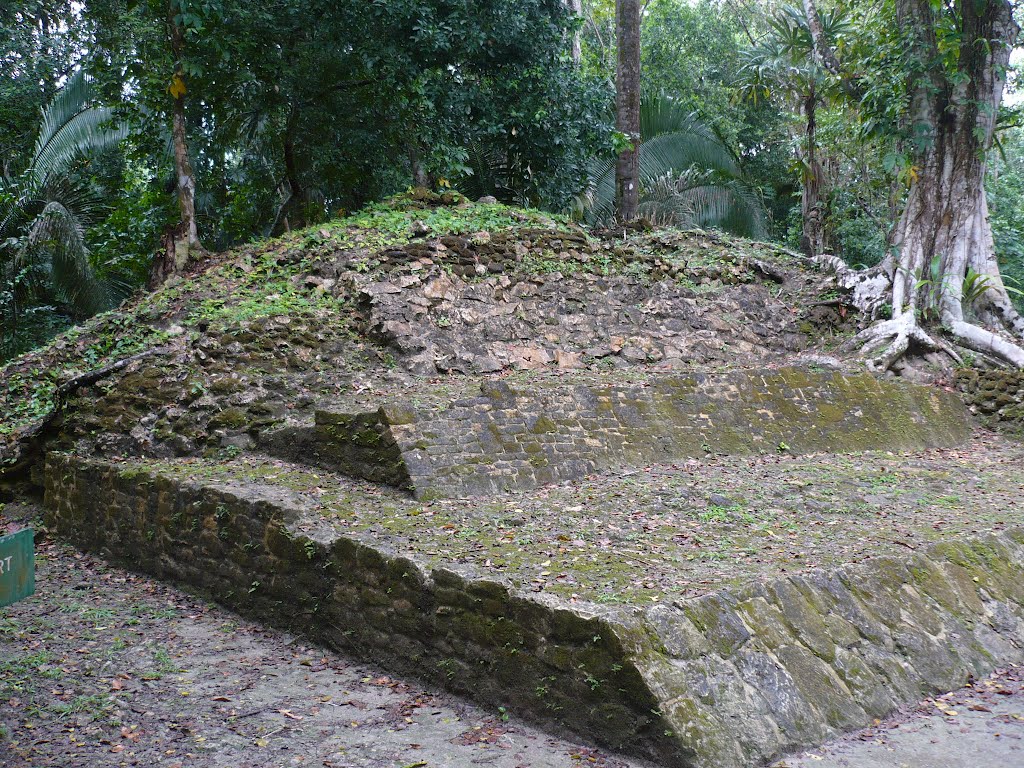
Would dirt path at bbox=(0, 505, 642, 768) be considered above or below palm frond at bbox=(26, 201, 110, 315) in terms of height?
below

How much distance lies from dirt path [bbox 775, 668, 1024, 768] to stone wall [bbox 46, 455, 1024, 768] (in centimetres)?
10

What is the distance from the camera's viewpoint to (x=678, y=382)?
29.1 feet

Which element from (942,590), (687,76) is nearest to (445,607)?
(942,590)

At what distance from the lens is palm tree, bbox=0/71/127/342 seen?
1414 cm

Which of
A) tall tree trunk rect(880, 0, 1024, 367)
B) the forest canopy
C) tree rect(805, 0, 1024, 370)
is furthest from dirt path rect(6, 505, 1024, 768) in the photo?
tall tree trunk rect(880, 0, 1024, 367)

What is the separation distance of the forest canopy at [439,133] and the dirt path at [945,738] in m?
7.34

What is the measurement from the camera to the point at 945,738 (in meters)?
4.27

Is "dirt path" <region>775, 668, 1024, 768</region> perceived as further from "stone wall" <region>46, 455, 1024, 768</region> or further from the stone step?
the stone step

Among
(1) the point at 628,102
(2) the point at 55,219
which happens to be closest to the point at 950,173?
(1) the point at 628,102

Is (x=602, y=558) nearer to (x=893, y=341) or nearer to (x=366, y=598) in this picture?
(x=366, y=598)

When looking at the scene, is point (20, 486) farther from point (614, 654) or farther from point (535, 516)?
point (614, 654)

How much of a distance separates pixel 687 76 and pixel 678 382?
15.6 metres

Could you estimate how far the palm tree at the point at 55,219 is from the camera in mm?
14141

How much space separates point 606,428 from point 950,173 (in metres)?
8.07
